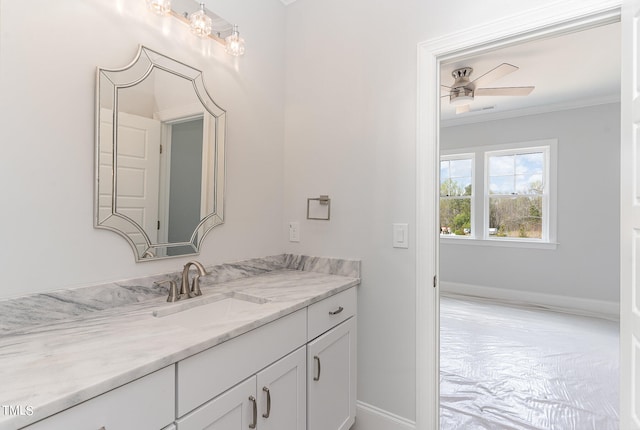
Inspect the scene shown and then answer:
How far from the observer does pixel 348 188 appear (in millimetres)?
1925

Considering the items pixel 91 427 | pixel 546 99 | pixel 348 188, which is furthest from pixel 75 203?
pixel 546 99

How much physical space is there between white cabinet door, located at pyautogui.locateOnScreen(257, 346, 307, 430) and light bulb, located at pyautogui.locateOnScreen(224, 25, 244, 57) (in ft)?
4.95

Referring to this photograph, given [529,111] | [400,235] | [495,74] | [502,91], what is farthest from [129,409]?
[529,111]

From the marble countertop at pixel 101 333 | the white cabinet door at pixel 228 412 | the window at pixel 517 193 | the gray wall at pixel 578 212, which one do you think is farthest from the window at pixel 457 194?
the white cabinet door at pixel 228 412

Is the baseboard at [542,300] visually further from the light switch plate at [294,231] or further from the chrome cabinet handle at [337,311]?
the chrome cabinet handle at [337,311]

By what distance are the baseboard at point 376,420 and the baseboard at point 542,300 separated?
3414 millimetres

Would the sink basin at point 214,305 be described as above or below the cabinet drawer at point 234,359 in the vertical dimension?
above

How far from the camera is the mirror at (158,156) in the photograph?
1294 millimetres

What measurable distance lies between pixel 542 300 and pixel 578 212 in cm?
122

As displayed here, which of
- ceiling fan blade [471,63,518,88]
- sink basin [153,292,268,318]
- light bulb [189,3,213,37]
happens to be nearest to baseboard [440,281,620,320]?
ceiling fan blade [471,63,518,88]

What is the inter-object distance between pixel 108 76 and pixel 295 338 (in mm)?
1285

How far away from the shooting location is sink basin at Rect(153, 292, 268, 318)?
Answer: 4.29 feet

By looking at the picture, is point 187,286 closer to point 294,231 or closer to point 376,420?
point 294,231

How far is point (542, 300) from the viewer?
14.2 ft
